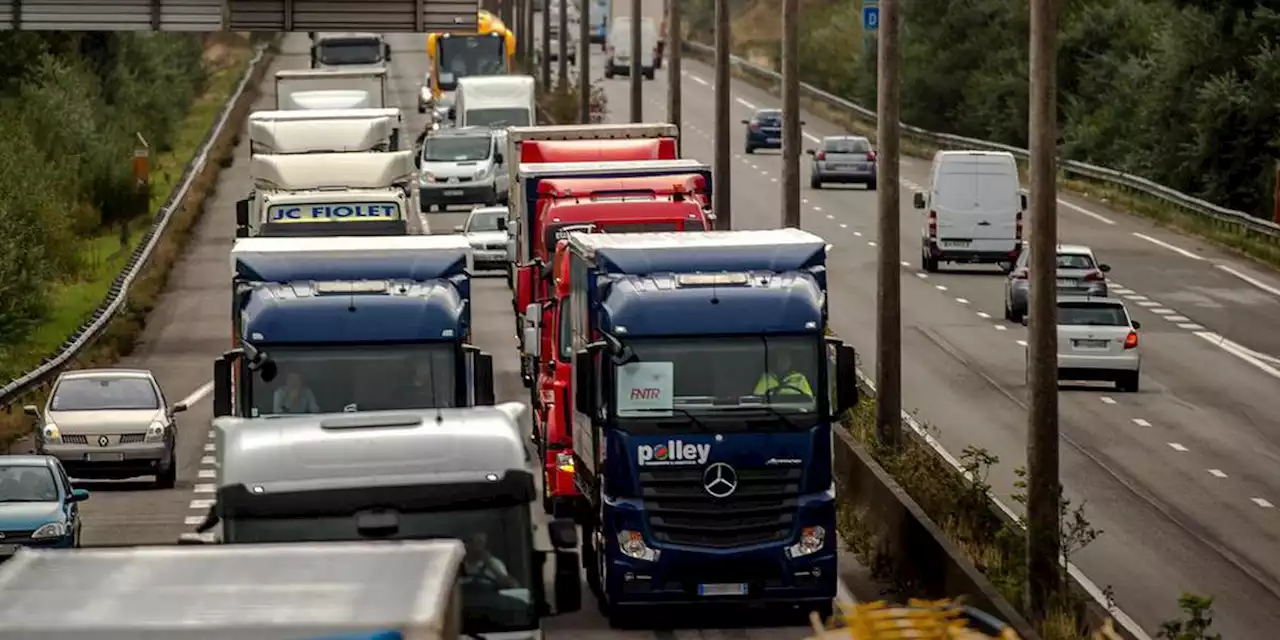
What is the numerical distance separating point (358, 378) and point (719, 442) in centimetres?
296

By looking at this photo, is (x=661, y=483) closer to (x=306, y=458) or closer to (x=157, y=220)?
(x=306, y=458)

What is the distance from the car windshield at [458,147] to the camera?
68.0m

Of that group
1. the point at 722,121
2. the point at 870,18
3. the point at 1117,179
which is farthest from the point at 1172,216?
the point at 870,18

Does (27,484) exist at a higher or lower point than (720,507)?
lower

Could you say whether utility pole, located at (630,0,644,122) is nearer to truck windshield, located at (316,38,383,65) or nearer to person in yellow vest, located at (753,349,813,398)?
truck windshield, located at (316,38,383,65)

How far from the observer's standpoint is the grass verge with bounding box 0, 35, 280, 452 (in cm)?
4556

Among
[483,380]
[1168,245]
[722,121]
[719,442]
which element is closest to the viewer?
[719,442]

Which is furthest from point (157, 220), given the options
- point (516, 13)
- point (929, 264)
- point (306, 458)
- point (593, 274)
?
point (516, 13)

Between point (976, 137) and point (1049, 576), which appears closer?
point (1049, 576)

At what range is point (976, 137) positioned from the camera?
103438 millimetres

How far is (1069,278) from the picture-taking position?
47688mm

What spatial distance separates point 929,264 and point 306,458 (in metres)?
42.9

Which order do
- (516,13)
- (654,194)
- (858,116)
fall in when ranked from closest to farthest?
A: (654,194), (858,116), (516,13)

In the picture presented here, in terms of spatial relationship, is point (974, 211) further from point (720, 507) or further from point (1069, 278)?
point (720, 507)
